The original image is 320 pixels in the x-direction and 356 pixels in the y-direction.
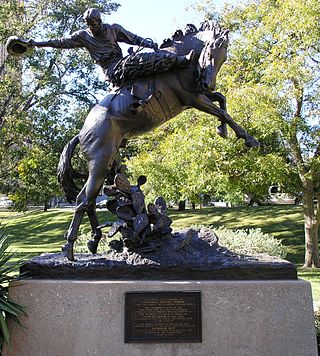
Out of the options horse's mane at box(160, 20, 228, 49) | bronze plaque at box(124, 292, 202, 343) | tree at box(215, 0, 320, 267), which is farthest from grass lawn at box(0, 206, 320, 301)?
bronze plaque at box(124, 292, 202, 343)

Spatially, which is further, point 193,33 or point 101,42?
point 193,33

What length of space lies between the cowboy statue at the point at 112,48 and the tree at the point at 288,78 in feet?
22.6

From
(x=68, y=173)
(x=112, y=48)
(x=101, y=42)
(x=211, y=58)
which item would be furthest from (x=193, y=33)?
(x=68, y=173)

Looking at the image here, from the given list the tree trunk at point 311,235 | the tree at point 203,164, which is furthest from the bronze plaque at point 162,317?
the tree trunk at point 311,235

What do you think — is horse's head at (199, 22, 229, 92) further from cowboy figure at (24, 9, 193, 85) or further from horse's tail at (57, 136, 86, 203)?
horse's tail at (57, 136, 86, 203)

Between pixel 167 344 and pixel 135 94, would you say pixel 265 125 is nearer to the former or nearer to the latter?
pixel 135 94

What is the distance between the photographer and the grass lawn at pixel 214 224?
18.2m

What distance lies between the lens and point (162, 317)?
4305 millimetres

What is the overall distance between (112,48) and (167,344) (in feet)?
11.0

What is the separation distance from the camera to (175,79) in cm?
497

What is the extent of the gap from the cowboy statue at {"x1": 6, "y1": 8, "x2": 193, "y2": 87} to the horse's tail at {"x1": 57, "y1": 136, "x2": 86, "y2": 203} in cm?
92

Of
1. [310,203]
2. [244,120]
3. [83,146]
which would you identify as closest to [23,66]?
[244,120]

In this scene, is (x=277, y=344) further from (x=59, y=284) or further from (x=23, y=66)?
(x=23, y=66)

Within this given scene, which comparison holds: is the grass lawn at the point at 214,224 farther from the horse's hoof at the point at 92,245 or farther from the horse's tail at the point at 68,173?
the horse's tail at the point at 68,173
